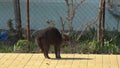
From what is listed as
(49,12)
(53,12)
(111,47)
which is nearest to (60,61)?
Answer: (111,47)

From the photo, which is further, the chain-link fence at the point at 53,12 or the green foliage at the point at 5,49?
the chain-link fence at the point at 53,12

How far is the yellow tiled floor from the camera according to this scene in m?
8.05

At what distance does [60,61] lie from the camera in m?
8.41

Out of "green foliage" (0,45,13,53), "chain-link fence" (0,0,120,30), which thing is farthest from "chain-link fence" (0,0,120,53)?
"green foliage" (0,45,13,53)

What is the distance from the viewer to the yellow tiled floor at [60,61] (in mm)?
8047

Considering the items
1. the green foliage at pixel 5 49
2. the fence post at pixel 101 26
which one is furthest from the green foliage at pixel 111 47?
the green foliage at pixel 5 49

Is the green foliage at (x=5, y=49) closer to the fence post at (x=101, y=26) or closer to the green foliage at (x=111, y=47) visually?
the fence post at (x=101, y=26)

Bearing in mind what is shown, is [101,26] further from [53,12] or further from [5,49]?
[53,12]

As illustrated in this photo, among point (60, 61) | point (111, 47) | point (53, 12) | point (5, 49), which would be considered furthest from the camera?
point (53, 12)

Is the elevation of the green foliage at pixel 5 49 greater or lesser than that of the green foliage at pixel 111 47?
lesser

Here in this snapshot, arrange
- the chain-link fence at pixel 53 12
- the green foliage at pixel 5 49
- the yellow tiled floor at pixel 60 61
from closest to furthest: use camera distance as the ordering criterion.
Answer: the yellow tiled floor at pixel 60 61, the green foliage at pixel 5 49, the chain-link fence at pixel 53 12

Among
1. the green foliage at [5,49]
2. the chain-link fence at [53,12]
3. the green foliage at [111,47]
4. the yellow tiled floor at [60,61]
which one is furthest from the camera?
the chain-link fence at [53,12]

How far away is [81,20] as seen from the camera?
13.2 meters

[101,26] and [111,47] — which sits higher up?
[101,26]
